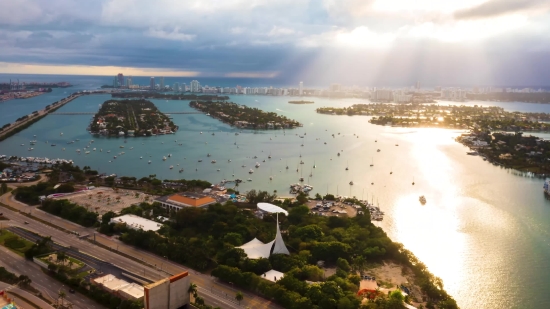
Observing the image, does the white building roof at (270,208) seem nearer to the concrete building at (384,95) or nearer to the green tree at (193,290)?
the green tree at (193,290)

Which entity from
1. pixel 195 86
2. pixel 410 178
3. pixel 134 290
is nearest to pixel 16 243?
pixel 134 290

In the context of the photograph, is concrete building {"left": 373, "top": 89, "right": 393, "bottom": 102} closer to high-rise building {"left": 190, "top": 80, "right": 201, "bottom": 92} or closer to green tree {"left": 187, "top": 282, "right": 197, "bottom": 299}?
high-rise building {"left": 190, "top": 80, "right": 201, "bottom": 92}

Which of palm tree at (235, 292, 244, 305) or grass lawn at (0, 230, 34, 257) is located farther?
grass lawn at (0, 230, 34, 257)

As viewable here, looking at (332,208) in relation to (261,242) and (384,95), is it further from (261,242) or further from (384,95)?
(384,95)

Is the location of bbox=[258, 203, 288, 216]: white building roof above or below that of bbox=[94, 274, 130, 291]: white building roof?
above

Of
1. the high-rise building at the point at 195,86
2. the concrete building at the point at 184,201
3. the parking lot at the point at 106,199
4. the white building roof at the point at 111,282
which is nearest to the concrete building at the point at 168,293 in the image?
the white building roof at the point at 111,282

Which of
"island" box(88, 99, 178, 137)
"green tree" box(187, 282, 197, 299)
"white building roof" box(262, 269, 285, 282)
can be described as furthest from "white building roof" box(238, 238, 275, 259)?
"island" box(88, 99, 178, 137)

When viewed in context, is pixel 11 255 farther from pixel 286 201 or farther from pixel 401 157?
pixel 401 157
